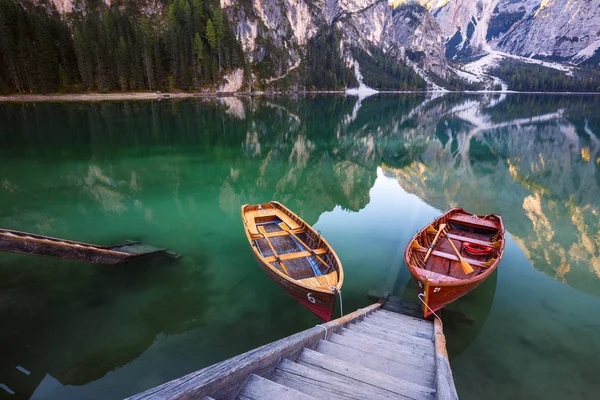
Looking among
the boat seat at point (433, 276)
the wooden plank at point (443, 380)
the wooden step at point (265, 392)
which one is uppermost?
the wooden step at point (265, 392)

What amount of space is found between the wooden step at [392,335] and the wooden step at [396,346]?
0.14m

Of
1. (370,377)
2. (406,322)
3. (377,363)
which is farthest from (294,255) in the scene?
(370,377)

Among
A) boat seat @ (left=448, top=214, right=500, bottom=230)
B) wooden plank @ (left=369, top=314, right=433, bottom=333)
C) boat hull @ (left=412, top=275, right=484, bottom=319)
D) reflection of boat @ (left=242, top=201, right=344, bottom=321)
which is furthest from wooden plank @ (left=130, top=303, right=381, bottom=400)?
boat seat @ (left=448, top=214, right=500, bottom=230)

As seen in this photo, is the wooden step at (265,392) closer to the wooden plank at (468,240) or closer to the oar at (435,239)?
the oar at (435,239)

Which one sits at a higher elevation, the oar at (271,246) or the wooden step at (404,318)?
the oar at (271,246)

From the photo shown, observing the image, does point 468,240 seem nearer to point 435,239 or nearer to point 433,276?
point 435,239

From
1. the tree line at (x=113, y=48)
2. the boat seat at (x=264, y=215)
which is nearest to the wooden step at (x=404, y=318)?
the boat seat at (x=264, y=215)

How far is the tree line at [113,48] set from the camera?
73.1 metres

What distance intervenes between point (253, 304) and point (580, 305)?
1067cm

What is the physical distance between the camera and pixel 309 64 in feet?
500

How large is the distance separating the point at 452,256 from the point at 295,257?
539 centimetres

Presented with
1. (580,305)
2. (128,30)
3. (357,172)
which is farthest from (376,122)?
(128,30)

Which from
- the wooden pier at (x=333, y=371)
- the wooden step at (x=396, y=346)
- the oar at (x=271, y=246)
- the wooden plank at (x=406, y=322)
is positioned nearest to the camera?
the wooden pier at (x=333, y=371)

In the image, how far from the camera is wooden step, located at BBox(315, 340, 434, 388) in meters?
4.88
